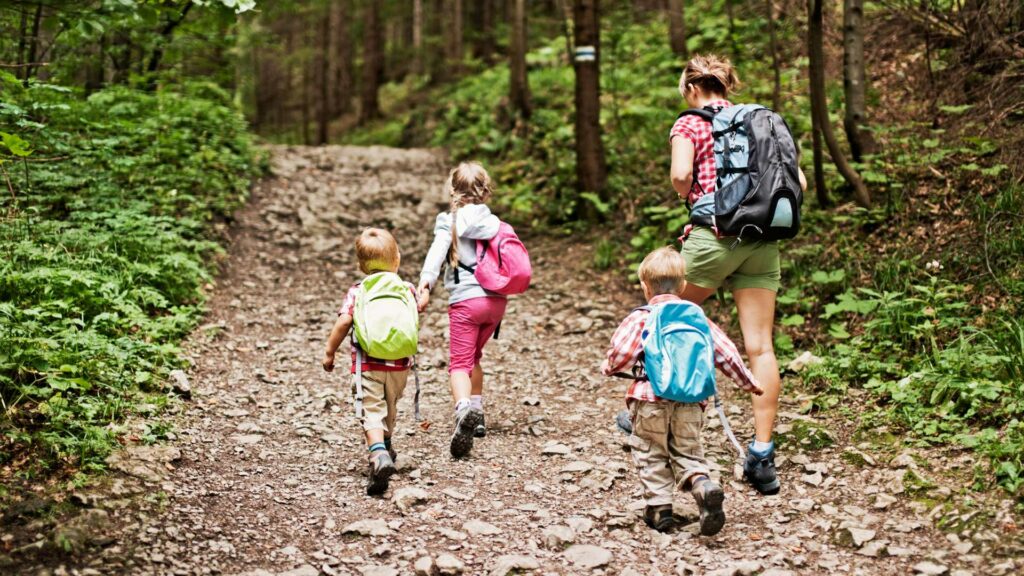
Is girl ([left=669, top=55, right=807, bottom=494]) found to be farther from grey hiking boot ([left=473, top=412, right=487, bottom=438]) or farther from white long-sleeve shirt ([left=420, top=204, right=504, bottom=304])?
grey hiking boot ([left=473, top=412, right=487, bottom=438])

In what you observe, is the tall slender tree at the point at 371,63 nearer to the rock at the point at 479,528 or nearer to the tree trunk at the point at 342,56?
the tree trunk at the point at 342,56

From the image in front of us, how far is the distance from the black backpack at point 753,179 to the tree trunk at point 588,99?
5.39 m

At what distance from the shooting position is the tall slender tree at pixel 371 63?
24188 mm

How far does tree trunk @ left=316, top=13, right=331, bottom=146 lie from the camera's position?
72.9 feet

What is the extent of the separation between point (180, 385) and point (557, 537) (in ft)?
10.8

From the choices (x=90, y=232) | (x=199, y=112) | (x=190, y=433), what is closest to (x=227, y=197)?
(x=199, y=112)

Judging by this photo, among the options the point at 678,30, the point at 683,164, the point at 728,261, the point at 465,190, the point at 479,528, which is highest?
the point at 678,30

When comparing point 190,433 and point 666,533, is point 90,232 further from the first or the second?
point 666,533

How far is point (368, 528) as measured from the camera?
12.9ft

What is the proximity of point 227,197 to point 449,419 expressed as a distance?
20.2 ft

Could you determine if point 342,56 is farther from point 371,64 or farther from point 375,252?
point 375,252

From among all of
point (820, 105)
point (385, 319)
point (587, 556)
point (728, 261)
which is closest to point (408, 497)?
point (385, 319)

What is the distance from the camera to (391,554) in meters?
→ 3.70

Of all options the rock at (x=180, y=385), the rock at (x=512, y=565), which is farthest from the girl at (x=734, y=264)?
the rock at (x=180, y=385)
